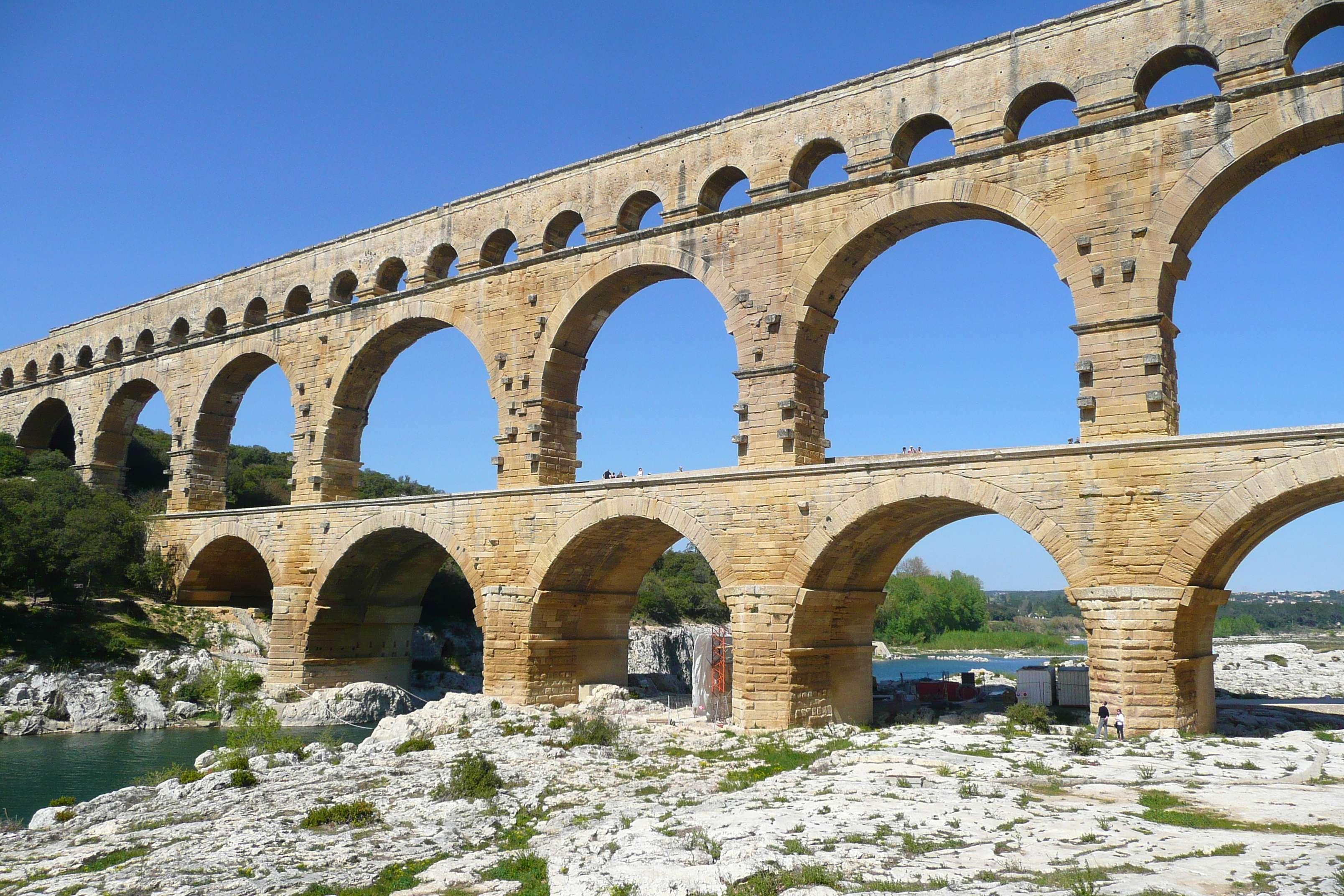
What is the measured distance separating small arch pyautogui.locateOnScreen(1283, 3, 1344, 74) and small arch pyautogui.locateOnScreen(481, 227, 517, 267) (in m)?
14.4

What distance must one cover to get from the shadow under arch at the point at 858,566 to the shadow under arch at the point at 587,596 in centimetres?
201

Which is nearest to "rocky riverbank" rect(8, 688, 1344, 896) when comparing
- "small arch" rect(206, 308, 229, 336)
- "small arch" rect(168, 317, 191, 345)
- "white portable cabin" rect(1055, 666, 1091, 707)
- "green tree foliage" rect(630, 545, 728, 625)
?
"white portable cabin" rect(1055, 666, 1091, 707)

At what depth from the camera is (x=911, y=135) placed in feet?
55.1

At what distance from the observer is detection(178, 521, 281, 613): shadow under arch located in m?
25.3

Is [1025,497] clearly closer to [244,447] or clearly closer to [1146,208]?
[1146,208]

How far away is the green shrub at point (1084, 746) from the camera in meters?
12.1

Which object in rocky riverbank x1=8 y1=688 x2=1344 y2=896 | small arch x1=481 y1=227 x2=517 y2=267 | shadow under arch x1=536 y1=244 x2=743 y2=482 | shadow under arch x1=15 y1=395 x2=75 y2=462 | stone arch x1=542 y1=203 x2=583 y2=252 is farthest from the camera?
shadow under arch x1=15 y1=395 x2=75 y2=462

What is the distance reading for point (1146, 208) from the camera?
14.1 metres

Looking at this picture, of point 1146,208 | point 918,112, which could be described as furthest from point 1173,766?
point 918,112

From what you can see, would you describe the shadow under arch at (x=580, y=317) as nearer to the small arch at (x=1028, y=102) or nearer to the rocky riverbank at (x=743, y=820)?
the small arch at (x=1028, y=102)

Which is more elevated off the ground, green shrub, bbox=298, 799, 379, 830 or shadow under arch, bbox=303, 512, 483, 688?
shadow under arch, bbox=303, 512, 483, 688

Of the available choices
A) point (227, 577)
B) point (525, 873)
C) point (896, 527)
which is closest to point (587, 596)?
point (896, 527)

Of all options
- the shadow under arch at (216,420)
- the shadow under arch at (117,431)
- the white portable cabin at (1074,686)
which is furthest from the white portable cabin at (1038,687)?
A: the shadow under arch at (117,431)

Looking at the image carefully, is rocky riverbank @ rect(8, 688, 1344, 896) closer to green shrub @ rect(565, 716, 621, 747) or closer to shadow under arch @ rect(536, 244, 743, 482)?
green shrub @ rect(565, 716, 621, 747)
